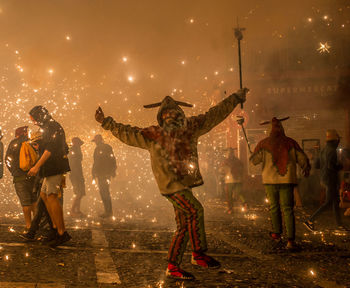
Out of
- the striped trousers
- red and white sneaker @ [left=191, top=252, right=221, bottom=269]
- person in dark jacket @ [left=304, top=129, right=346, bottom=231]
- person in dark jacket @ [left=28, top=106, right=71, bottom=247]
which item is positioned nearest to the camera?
the striped trousers

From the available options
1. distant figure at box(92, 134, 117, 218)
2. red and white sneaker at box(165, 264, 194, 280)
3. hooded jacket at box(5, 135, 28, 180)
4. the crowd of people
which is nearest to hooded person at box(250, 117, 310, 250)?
the crowd of people

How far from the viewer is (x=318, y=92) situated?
1605 cm

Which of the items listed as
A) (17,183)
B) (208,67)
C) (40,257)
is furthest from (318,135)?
(40,257)

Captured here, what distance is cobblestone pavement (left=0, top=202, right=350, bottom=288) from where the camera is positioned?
3.76 metres

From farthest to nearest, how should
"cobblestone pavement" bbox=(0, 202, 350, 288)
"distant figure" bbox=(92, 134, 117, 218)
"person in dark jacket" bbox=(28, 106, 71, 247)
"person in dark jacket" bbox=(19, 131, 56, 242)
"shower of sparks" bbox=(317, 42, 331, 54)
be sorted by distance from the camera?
"shower of sparks" bbox=(317, 42, 331, 54) < "distant figure" bbox=(92, 134, 117, 218) < "person in dark jacket" bbox=(19, 131, 56, 242) < "person in dark jacket" bbox=(28, 106, 71, 247) < "cobblestone pavement" bbox=(0, 202, 350, 288)

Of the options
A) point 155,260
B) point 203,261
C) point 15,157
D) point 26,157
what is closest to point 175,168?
point 203,261

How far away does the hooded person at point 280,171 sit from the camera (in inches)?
221

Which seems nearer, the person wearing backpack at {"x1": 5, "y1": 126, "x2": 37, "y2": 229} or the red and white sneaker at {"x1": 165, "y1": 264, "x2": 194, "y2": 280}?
the red and white sneaker at {"x1": 165, "y1": 264, "x2": 194, "y2": 280}

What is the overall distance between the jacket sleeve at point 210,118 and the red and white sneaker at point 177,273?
4.41 ft

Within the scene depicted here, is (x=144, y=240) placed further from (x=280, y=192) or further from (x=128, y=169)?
(x=128, y=169)

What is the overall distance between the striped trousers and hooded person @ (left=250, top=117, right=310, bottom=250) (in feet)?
6.45

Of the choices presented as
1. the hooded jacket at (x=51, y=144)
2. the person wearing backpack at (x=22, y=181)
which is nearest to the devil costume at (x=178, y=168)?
the hooded jacket at (x=51, y=144)

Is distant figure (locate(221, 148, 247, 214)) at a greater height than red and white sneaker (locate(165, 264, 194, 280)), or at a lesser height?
greater

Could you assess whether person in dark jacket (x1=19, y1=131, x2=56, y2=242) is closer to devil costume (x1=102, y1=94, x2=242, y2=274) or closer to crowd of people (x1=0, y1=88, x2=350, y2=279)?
crowd of people (x1=0, y1=88, x2=350, y2=279)
